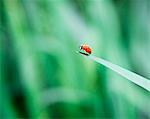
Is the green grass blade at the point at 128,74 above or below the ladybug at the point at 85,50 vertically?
below

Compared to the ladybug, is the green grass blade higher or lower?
lower

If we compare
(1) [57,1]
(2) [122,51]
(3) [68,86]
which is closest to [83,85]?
(3) [68,86]

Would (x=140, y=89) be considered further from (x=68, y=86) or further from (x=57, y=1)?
(x=57, y=1)

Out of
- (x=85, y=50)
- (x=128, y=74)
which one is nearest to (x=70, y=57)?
(x=85, y=50)
